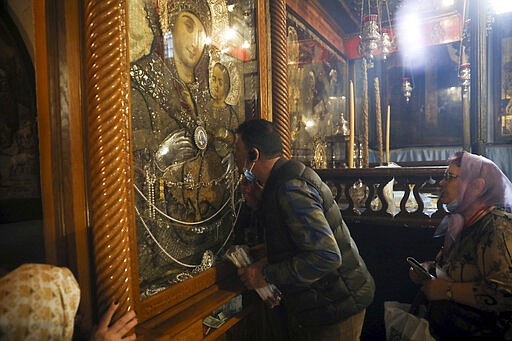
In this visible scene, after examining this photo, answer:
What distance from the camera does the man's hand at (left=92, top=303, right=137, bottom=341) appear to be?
111 centimetres

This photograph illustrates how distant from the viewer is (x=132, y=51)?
1.36 metres

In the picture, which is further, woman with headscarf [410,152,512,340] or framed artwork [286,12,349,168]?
framed artwork [286,12,349,168]

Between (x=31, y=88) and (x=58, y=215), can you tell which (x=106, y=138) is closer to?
(x=58, y=215)

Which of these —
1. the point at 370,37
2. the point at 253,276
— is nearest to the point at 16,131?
the point at 253,276

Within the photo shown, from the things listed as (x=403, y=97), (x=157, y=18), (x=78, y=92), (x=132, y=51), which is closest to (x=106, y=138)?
(x=78, y=92)

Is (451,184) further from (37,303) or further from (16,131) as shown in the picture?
(16,131)

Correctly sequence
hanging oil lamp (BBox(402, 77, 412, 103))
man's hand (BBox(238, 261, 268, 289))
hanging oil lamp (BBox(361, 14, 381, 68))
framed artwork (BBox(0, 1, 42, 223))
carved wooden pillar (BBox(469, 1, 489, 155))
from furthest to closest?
hanging oil lamp (BBox(402, 77, 412, 103)), hanging oil lamp (BBox(361, 14, 381, 68)), carved wooden pillar (BBox(469, 1, 489, 155)), man's hand (BBox(238, 261, 268, 289)), framed artwork (BBox(0, 1, 42, 223))

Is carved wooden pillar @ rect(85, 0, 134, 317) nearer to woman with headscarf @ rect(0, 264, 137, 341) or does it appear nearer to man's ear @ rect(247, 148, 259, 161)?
woman with headscarf @ rect(0, 264, 137, 341)

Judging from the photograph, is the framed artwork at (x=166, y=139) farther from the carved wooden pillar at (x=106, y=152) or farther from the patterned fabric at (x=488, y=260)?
the patterned fabric at (x=488, y=260)

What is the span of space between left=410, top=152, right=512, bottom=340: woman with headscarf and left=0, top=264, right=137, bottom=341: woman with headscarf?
1870 mm

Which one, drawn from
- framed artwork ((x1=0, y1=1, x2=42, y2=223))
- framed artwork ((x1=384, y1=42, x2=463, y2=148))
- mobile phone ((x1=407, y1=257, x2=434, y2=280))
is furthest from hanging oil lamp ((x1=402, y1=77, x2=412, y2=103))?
framed artwork ((x1=0, y1=1, x2=42, y2=223))

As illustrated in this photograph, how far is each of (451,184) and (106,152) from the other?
1971 mm

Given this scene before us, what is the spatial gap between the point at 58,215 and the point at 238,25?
65.1 inches

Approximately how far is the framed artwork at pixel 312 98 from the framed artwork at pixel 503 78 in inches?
144
